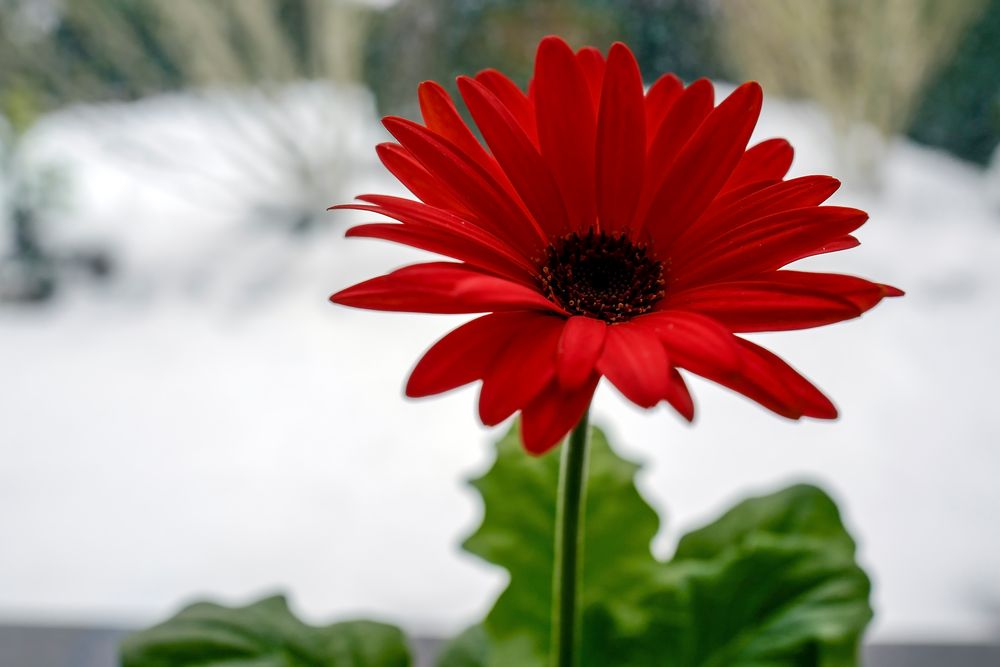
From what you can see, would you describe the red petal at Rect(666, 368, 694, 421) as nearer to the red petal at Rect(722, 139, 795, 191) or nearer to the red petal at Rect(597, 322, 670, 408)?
the red petal at Rect(597, 322, 670, 408)

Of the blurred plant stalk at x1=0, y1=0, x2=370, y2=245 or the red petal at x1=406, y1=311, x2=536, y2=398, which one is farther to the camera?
the blurred plant stalk at x1=0, y1=0, x2=370, y2=245

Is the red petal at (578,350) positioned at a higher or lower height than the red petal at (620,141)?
lower

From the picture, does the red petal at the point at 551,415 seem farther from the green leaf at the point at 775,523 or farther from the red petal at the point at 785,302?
the green leaf at the point at 775,523

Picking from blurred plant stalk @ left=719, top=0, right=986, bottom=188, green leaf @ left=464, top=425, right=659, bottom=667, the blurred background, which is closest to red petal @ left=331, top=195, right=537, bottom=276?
green leaf @ left=464, top=425, right=659, bottom=667

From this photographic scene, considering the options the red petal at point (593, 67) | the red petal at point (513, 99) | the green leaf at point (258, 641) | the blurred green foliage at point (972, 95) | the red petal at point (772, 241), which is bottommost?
the green leaf at point (258, 641)

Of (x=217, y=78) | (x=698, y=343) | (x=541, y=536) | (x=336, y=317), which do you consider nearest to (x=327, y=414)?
(x=336, y=317)

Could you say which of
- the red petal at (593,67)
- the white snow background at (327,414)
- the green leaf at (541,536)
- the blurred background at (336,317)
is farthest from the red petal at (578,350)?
the blurred background at (336,317)

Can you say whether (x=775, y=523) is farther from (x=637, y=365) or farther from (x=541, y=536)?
(x=637, y=365)
